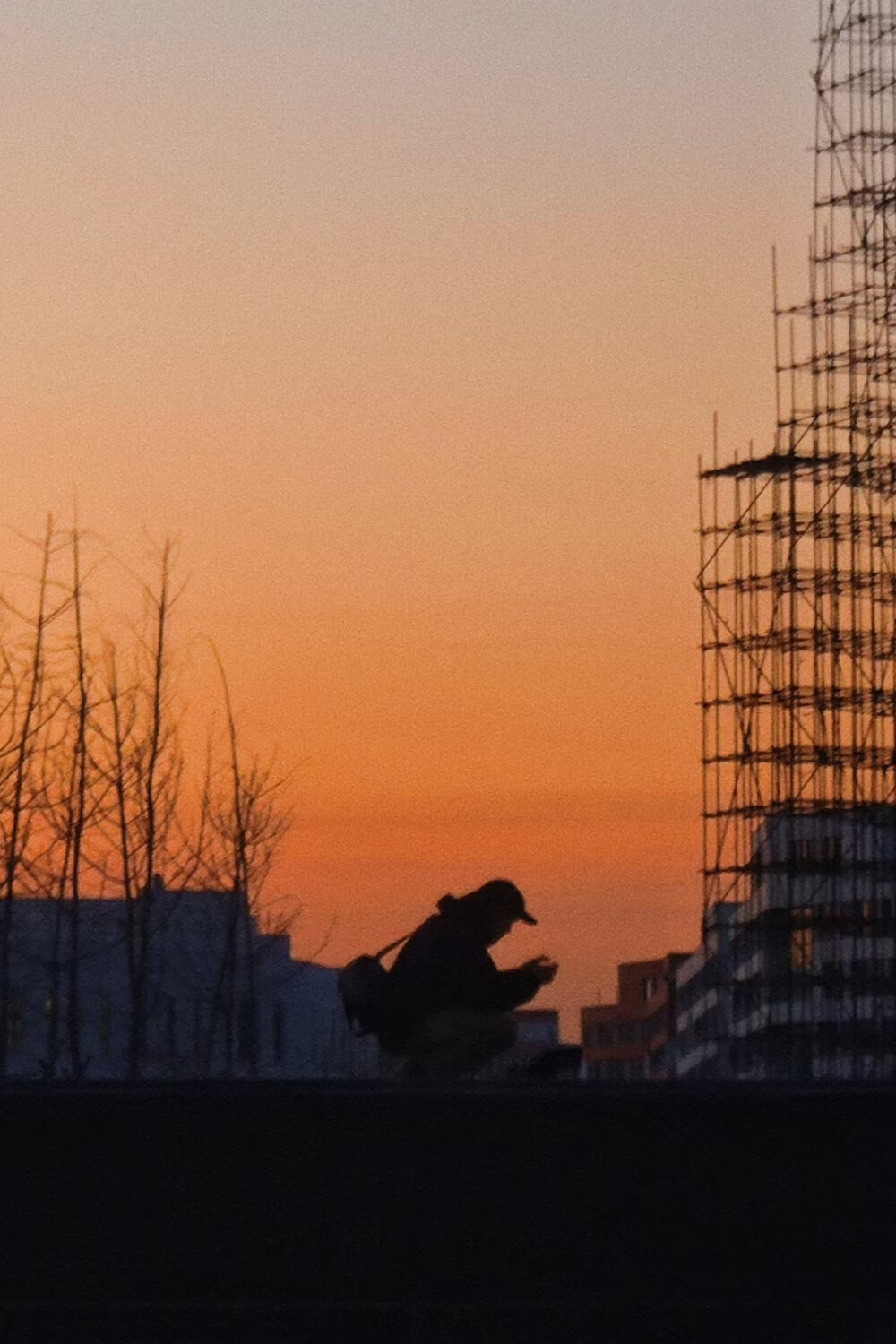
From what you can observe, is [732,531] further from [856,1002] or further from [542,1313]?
[542,1313]

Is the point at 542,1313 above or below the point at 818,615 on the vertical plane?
below

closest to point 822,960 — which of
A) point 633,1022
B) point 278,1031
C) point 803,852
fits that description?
point 803,852

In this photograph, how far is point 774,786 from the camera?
42062 mm

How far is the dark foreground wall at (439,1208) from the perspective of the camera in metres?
7.62

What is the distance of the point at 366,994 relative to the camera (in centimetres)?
967

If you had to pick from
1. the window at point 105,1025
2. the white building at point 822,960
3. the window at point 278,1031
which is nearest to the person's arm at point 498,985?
the white building at point 822,960

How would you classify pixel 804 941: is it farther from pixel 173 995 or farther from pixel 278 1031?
pixel 278 1031

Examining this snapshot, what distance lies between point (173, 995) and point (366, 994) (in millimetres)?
47505

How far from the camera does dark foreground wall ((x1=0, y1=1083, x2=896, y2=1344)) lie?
7.62m

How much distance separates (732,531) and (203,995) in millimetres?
15222

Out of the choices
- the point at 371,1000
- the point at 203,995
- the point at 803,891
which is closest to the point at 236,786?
the point at 203,995

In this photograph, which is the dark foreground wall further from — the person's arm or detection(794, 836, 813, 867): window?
detection(794, 836, 813, 867): window

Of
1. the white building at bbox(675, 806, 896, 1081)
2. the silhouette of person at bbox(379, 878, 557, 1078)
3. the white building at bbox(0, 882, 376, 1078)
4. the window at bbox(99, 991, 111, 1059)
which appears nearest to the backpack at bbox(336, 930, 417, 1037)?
the silhouette of person at bbox(379, 878, 557, 1078)

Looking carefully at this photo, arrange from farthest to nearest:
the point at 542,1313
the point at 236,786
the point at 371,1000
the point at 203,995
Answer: the point at 203,995 < the point at 236,786 < the point at 371,1000 < the point at 542,1313
